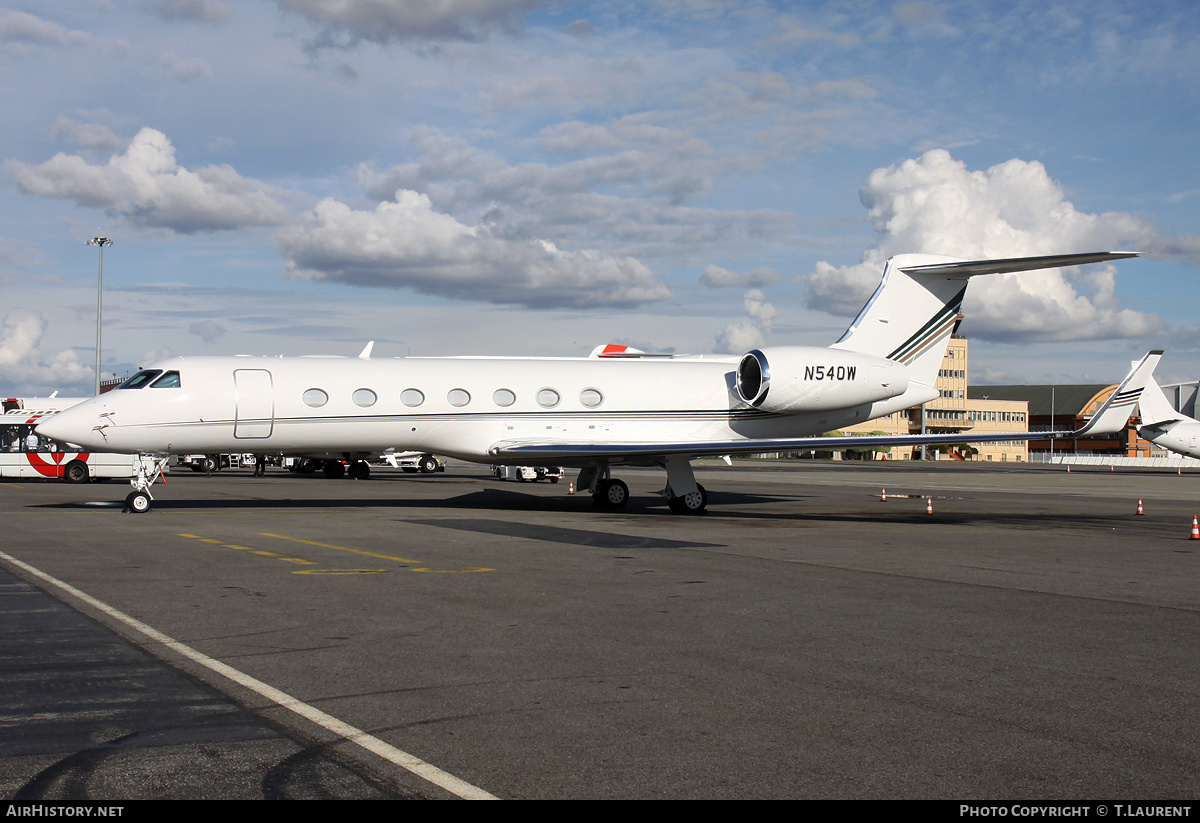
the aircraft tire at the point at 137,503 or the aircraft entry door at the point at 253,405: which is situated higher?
the aircraft entry door at the point at 253,405

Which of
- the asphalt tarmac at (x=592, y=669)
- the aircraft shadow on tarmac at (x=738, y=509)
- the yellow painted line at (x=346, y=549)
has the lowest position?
the aircraft shadow on tarmac at (x=738, y=509)

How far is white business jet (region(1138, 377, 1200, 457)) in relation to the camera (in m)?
47.2

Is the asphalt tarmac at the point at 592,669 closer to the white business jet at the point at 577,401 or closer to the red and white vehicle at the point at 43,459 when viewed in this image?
the white business jet at the point at 577,401

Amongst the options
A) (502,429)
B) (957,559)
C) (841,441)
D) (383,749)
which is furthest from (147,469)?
(383,749)

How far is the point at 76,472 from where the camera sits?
36.5 meters

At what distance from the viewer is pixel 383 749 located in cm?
492

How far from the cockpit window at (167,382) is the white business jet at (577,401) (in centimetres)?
3

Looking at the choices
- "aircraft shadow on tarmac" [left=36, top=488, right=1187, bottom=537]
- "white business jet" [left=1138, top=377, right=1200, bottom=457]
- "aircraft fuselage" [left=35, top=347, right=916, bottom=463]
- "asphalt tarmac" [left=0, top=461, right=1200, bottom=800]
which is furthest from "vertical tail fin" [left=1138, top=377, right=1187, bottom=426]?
"asphalt tarmac" [left=0, top=461, right=1200, bottom=800]

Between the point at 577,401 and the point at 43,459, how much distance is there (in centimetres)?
2525

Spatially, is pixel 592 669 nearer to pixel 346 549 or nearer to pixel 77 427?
pixel 346 549

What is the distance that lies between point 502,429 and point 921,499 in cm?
1371

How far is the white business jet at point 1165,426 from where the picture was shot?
155ft

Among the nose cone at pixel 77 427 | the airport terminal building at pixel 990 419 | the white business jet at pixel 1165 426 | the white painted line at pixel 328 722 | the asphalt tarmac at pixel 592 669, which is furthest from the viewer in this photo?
the airport terminal building at pixel 990 419

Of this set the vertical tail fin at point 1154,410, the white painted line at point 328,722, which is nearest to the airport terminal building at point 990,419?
the vertical tail fin at point 1154,410
